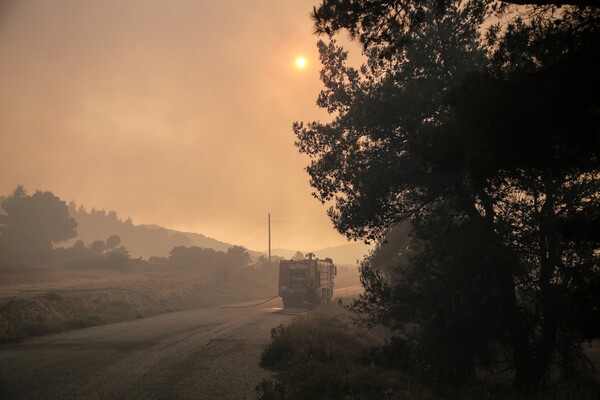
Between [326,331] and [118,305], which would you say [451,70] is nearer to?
[326,331]

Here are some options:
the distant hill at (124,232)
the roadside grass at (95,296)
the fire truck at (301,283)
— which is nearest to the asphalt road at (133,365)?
the roadside grass at (95,296)

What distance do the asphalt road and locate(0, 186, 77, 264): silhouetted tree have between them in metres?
68.5

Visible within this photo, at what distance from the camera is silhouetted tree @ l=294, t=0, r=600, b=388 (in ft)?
20.9

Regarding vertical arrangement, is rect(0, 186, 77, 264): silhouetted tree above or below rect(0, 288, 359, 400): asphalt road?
above

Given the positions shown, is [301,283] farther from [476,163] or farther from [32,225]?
[32,225]

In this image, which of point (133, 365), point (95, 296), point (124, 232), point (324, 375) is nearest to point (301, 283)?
point (95, 296)

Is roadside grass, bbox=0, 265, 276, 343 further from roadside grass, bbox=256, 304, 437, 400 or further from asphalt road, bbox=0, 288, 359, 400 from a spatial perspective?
roadside grass, bbox=256, 304, 437, 400

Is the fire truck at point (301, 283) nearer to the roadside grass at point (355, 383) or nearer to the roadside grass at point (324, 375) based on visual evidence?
the roadside grass at point (324, 375)

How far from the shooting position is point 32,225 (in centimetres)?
7644

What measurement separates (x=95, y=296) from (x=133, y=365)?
842 inches

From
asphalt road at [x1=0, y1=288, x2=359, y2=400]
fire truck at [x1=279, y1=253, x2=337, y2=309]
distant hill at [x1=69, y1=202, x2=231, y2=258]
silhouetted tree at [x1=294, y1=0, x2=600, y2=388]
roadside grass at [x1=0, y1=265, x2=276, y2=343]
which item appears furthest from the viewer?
distant hill at [x1=69, y1=202, x2=231, y2=258]

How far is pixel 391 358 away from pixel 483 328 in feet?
8.75

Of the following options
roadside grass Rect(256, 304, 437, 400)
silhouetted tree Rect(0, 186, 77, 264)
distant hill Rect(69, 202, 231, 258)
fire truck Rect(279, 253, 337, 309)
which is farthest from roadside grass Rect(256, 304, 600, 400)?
distant hill Rect(69, 202, 231, 258)

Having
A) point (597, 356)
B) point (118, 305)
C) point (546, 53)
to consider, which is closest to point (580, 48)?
point (546, 53)
